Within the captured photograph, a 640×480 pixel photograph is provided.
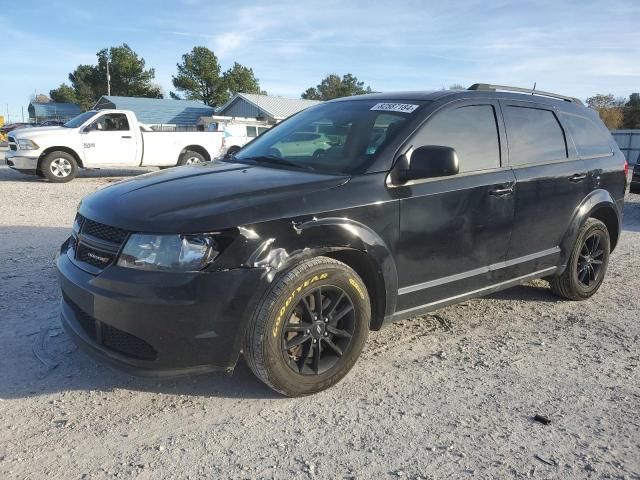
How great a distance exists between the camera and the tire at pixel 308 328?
287 cm

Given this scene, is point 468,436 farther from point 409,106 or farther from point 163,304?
point 409,106

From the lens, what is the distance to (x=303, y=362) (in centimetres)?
309

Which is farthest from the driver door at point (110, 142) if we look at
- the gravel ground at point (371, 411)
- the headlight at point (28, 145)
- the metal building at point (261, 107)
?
the metal building at point (261, 107)

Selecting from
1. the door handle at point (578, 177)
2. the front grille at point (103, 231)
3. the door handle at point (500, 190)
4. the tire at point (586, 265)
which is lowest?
the tire at point (586, 265)

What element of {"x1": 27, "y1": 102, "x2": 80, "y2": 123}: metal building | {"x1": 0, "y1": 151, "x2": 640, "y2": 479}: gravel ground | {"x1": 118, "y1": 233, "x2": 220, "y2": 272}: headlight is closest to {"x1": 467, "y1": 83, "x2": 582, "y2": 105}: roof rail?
{"x1": 0, "y1": 151, "x2": 640, "y2": 479}: gravel ground

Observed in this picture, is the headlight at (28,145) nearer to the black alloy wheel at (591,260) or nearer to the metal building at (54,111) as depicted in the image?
the black alloy wheel at (591,260)

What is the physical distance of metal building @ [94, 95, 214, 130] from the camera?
46188 millimetres

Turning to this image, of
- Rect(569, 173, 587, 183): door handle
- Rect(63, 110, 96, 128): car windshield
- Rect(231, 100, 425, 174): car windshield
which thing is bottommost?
Rect(569, 173, 587, 183): door handle

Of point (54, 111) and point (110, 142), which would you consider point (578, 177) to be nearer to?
point (110, 142)

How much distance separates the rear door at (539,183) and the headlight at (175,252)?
Answer: 241cm

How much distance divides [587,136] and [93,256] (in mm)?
4319

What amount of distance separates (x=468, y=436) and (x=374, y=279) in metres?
1.03

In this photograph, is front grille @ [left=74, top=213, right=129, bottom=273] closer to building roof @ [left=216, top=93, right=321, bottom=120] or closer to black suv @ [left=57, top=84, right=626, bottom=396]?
black suv @ [left=57, top=84, right=626, bottom=396]

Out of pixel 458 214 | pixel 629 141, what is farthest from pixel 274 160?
pixel 629 141
